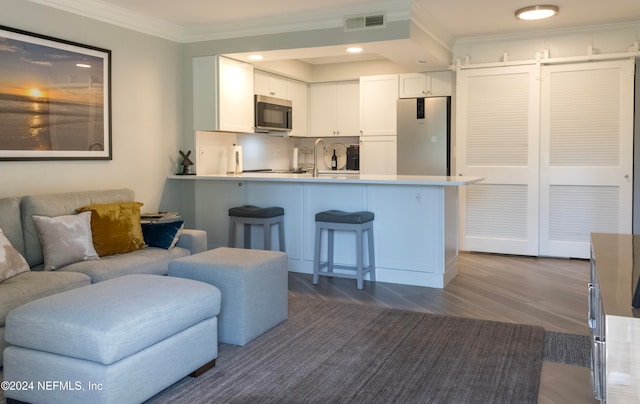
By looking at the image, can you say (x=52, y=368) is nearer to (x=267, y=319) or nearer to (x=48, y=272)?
(x=48, y=272)

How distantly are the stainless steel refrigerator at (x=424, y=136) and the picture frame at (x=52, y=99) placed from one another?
3.55 m

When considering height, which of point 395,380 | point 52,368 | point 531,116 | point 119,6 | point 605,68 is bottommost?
point 395,380

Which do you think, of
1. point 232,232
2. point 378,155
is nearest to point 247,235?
point 232,232

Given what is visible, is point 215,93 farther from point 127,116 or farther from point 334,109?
point 334,109

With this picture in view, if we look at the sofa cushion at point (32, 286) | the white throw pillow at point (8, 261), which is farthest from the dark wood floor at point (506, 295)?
the white throw pillow at point (8, 261)

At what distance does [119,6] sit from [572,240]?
203 inches

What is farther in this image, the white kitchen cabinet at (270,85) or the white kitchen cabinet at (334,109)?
the white kitchen cabinet at (334,109)

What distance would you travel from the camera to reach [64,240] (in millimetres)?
3582

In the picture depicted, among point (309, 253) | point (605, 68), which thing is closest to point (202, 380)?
point (309, 253)

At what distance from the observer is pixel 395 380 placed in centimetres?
265

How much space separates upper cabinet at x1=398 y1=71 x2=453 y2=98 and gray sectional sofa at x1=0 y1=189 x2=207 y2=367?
146 inches

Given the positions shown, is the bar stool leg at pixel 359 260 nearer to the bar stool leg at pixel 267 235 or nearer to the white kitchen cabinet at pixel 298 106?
the bar stool leg at pixel 267 235

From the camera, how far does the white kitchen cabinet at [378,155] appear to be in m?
6.91

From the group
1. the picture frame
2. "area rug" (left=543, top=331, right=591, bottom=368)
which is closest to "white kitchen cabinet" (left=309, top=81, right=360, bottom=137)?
the picture frame
